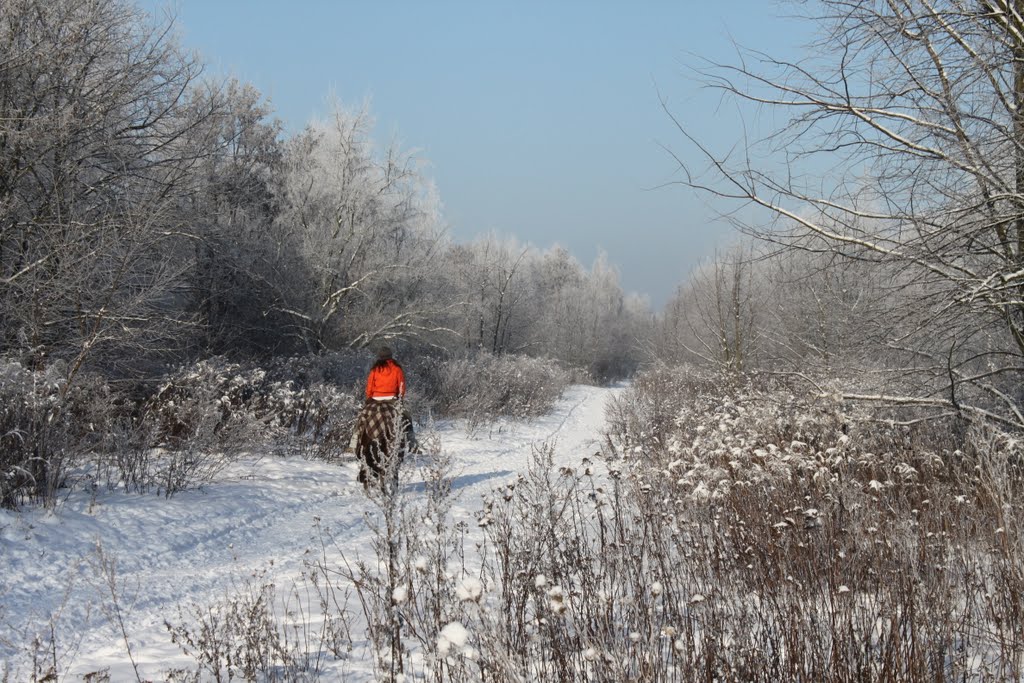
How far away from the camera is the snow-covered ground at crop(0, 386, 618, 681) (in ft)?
12.1

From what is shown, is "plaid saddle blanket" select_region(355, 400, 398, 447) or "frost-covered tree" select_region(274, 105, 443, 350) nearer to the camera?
"plaid saddle blanket" select_region(355, 400, 398, 447)

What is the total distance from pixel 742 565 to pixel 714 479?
4.93 ft

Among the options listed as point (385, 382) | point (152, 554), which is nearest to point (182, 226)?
point (385, 382)

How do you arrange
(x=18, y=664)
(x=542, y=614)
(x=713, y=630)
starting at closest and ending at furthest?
(x=713, y=630) → (x=542, y=614) → (x=18, y=664)

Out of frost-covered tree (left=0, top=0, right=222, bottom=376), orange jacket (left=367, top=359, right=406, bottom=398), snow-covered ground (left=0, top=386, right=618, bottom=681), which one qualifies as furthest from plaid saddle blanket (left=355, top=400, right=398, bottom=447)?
frost-covered tree (left=0, top=0, right=222, bottom=376)

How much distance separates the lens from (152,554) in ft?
18.0

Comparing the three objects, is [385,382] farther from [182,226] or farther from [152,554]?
[182,226]

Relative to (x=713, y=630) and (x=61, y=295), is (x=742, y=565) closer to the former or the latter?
(x=713, y=630)

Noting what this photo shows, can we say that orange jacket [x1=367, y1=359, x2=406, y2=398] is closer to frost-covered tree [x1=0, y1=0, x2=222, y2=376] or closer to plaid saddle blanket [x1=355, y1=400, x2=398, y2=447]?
plaid saddle blanket [x1=355, y1=400, x2=398, y2=447]

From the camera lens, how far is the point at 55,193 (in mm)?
9602

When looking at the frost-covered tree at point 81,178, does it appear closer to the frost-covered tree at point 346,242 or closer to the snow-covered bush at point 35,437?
the snow-covered bush at point 35,437

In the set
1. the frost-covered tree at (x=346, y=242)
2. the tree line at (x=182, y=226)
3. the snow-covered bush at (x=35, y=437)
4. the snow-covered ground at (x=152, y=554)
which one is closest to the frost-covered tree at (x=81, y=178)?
the tree line at (x=182, y=226)

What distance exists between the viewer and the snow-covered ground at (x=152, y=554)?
3.70 metres

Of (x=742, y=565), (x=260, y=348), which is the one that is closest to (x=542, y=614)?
(x=742, y=565)
